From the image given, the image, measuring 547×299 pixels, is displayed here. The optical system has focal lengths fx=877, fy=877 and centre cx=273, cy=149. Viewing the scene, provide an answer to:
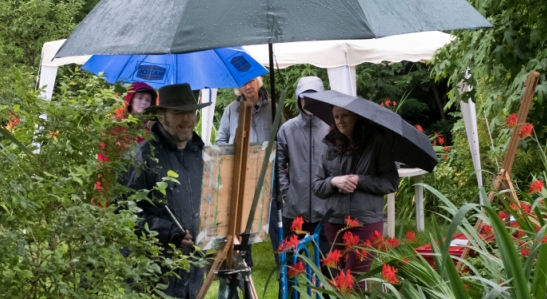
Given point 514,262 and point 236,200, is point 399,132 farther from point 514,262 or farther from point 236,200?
point 514,262

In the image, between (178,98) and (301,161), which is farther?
(301,161)

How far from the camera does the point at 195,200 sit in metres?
4.20

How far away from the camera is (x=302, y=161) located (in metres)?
5.85

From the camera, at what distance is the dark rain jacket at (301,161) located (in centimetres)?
574

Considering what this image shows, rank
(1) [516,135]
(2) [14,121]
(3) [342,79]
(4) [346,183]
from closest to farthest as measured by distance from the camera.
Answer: (2) [14,121]
(1) [516,135]
(4) [346,183]
(3) [342,79]

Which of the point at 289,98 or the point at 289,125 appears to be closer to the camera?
the point at 289,125

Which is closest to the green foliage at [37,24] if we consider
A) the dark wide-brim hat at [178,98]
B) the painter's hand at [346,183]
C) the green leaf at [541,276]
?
the painter's hand at [346,183]

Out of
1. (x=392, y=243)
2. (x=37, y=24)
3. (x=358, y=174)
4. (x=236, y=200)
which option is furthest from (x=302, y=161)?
(x=37, y=24)

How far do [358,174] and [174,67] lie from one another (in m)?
1.52

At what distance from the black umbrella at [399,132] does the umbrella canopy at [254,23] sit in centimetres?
109

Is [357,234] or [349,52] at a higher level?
[349,52]

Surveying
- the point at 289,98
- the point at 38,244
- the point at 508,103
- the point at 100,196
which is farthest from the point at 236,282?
the point at 289,98

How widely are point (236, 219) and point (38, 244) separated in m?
1.29

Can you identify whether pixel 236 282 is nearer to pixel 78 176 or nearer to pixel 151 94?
pixel 78 176
